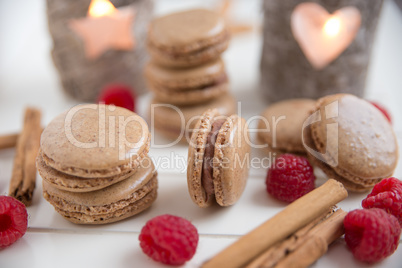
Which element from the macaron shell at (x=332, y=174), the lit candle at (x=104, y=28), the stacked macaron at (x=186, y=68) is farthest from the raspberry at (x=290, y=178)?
the lit candle at (x=104, y=28)

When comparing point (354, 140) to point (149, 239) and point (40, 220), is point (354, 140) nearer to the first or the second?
point (149, 239)

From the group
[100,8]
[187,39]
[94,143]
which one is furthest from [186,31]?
[94,143]

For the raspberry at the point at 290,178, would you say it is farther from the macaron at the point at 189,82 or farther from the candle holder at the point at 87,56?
the candle holder at the point at 87,56

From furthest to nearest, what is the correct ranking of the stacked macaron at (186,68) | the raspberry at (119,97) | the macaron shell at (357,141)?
the raspberry at (119,97) < the stacked macaron at (186,68) < the macaron shell at (357,141)

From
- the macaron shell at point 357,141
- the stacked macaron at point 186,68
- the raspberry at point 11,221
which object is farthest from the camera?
the stacked macaron at point 186,68

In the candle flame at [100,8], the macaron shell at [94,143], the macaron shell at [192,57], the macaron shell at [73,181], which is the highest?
the candle flame at [100,8]
